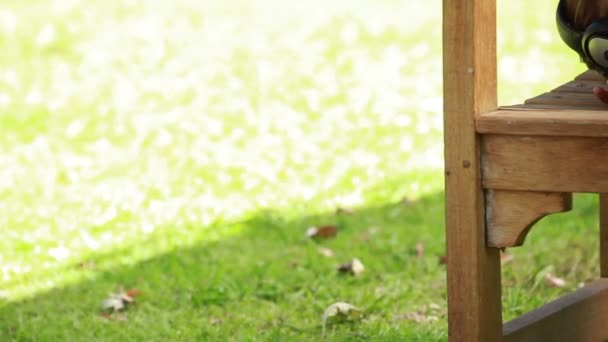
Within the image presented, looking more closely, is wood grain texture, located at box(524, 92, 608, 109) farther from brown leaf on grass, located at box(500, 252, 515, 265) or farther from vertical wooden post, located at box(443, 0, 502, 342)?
brown leaf on grass, located at box(500, 252, 515, 265)

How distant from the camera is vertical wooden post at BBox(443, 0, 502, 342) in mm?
2365

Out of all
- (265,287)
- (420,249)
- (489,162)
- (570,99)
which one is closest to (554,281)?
(420,249)

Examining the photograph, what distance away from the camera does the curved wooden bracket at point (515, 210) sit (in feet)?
7.85

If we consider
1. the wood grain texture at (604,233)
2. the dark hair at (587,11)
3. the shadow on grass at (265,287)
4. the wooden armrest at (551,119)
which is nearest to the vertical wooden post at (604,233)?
the wood grain texture at (604,233)

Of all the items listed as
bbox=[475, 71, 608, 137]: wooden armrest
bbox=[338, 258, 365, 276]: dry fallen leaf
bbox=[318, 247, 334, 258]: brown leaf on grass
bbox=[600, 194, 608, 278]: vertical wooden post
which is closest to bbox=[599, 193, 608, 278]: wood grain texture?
bbox=[600, 194, 608, 278]: vertical wooden post

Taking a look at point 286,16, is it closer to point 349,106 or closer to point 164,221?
point 349,106

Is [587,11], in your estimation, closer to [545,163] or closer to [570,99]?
[570,99]

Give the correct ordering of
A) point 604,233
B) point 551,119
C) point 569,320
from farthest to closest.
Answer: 1. point 604,233
2. point 569,320
3. point 551,119

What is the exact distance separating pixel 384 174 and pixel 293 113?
1062 millimetres

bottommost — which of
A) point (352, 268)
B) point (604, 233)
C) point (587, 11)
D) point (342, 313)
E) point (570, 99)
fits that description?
point (342, 313)

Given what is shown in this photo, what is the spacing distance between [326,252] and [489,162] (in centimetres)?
185

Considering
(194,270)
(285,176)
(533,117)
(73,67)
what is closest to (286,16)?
(73,67)

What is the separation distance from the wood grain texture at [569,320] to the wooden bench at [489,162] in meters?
0.23

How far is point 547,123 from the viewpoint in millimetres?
2350
